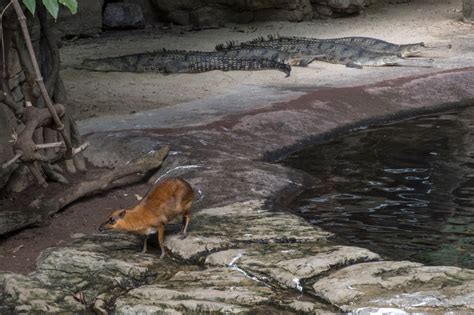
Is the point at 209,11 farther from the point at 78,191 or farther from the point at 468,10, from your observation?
the point at 78,191

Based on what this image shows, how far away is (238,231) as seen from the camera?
17.6 ft

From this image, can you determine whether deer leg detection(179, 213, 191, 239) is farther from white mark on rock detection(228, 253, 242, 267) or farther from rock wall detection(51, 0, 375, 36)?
rock wall detection(51, 0, 375, 36)

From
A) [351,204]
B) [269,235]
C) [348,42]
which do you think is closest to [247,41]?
[348,42]

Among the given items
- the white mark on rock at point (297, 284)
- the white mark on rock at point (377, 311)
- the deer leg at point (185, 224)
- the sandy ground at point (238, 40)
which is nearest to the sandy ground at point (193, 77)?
the sandy ground at point (238, 40)

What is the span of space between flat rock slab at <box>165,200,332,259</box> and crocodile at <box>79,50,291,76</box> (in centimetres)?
558

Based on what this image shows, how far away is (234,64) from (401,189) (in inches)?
197

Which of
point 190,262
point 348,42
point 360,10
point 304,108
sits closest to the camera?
point 190,262

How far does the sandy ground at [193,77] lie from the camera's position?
5.73 m

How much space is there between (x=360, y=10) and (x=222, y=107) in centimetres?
738

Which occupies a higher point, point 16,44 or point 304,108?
point 16,44

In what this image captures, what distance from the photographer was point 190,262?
499 centimetres

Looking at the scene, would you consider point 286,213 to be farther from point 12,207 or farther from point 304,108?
point 304,108

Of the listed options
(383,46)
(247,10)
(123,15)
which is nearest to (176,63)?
(383,46)

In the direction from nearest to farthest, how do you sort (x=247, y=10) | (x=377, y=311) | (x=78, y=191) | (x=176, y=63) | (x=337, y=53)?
1. (x=377, y=311)
2. (x=78, y=191)
3. (x=176, y=63)
4. (x=337, y=53)
5. (x=247, y=10)
